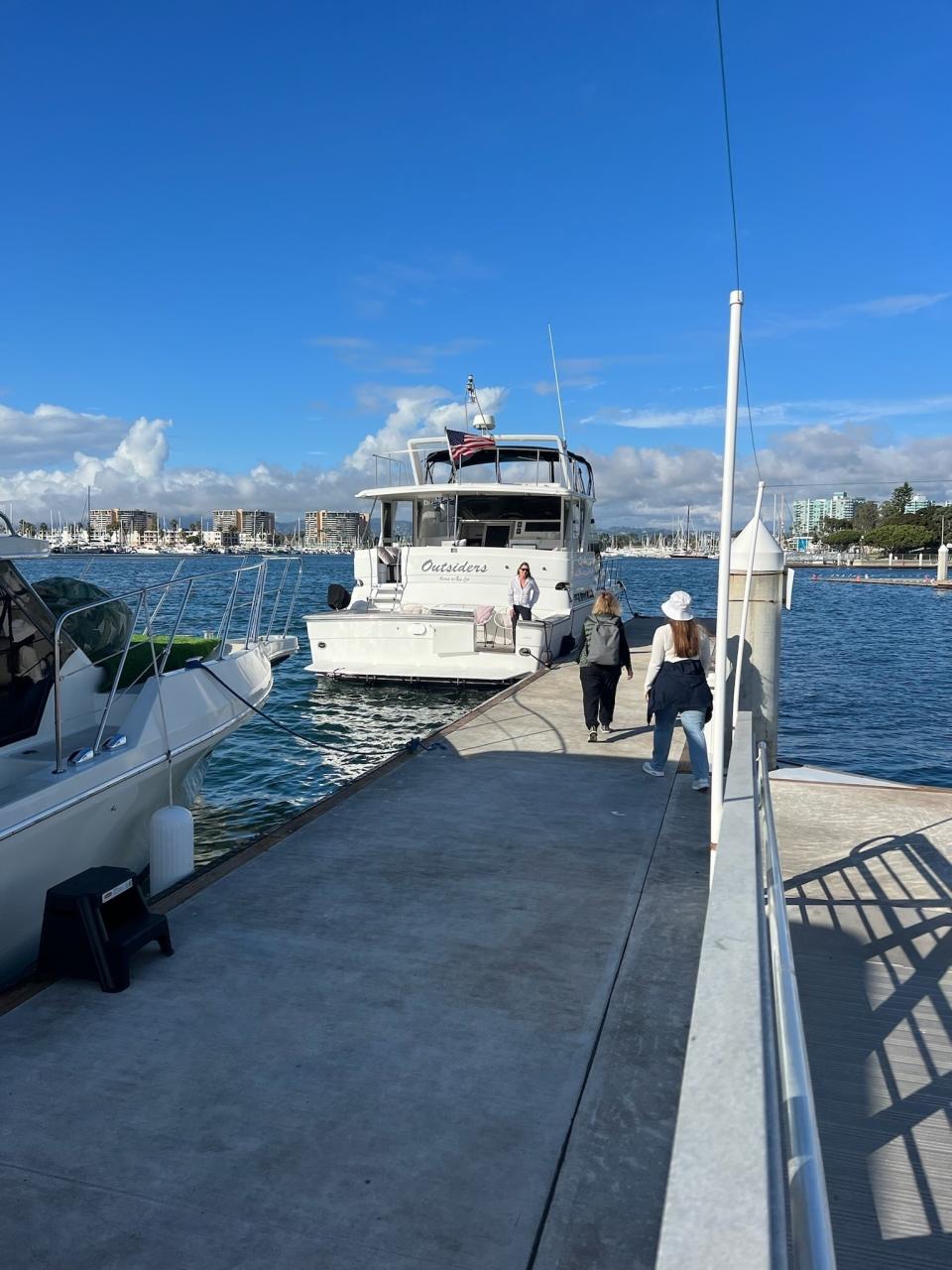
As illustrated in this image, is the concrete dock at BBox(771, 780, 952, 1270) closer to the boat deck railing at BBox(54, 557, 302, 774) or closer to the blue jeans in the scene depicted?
the blue jeans

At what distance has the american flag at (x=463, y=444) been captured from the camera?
16.1 meters

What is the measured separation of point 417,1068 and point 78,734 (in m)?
3.98

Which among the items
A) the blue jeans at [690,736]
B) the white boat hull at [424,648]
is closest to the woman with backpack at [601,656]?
the blue jeans at [690,736]

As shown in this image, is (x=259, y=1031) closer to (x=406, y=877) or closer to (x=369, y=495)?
(x=406, y=877)

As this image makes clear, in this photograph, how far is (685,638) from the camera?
21.9 ft

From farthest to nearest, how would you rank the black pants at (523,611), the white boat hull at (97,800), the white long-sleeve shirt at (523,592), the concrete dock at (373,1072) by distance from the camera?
the white long-sleeve shirt at (523,592) < the black pants at (523,611) < the white boat hull at (97,800) < the concrete dock at (373,1072)

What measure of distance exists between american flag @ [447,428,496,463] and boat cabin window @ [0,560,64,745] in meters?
10.8

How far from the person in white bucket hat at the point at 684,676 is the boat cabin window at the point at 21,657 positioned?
426cm

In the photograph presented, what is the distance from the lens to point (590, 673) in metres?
8.77

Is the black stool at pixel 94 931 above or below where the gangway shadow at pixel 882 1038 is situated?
above

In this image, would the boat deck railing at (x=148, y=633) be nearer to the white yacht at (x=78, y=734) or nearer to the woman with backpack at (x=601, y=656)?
the white yacht at (x=78, y=734)

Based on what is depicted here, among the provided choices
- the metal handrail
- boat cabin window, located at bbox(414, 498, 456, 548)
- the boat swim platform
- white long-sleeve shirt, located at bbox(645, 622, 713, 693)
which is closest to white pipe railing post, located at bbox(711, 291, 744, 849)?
the boat swim platform

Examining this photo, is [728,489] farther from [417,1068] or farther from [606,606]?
[606,606]

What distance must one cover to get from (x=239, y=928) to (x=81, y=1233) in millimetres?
1994
